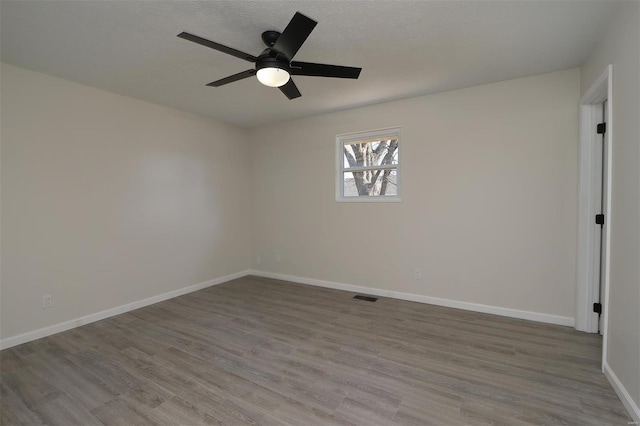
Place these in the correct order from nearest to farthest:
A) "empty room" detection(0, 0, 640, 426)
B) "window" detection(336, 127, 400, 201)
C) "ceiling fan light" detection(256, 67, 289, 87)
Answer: "empty room" detection(0, 0, 640, 426), "ceiling fan light" detection(256, 67, 289, 87), "window" detection(336, 127, 400, 201)

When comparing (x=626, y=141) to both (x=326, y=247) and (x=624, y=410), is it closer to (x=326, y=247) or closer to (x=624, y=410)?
(x=624, y=410)

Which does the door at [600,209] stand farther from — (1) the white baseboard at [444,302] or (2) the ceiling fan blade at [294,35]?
(2) the ceiling fan blade at [294,35]

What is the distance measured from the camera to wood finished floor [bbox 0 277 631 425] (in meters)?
1.77

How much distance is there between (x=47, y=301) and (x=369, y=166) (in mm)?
3968

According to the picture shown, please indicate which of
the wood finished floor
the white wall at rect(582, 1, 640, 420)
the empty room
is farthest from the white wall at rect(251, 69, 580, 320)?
the white wall at rect(582, 1, 640, 420)

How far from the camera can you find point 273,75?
2076 mm

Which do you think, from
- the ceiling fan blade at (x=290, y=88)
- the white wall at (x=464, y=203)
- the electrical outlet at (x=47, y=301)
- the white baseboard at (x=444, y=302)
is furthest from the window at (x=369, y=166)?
the electrical outlet at (x=47, y=301)

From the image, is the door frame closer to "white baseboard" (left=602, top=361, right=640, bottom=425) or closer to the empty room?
the empty room

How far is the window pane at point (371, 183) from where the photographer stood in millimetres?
→ 3994

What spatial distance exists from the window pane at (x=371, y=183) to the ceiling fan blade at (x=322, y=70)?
2.06 m

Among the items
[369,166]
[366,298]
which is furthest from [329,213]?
[366,298]

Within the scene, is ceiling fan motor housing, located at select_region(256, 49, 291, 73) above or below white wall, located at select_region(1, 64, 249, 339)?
above

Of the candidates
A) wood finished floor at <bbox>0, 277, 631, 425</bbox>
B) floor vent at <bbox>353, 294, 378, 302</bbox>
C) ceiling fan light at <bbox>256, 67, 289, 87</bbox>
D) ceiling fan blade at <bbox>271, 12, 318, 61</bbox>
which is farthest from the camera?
floor vent at <bbox>353, 294, 378, 302</bbox>

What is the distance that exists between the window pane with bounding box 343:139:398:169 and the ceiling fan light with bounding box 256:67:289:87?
7.15 feet
